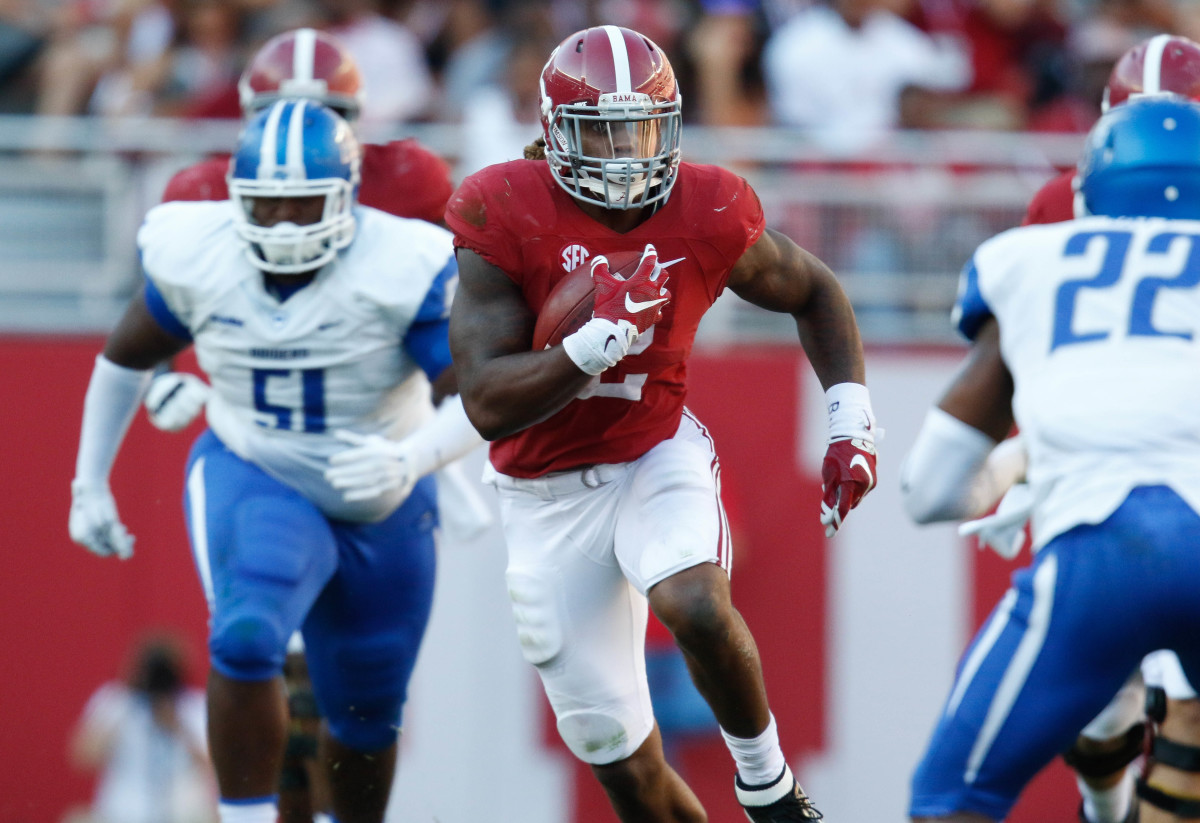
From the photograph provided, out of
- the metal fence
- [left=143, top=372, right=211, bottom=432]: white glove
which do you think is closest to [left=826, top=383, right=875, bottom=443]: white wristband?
[left=143, top=372, right=211, bottom=432]: white glove

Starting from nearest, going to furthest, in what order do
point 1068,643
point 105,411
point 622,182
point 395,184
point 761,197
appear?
point 1068,643 → point 622,182 → point 105,411 → point 395,184 → point 761,197

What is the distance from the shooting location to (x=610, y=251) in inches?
136

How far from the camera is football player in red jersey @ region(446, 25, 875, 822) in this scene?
337 centimetres

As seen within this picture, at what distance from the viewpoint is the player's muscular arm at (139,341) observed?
4422 mm

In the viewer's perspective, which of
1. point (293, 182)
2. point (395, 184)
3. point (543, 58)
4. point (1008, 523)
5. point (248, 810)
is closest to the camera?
point (1008, 523)

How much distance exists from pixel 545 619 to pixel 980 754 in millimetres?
1049

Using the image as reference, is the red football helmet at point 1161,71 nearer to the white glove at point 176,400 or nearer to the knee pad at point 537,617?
the knee pad at point 537,617

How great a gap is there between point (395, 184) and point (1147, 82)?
2.31m

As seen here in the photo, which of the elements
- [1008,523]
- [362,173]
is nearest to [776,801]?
[1008,523]

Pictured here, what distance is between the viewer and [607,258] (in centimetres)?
338

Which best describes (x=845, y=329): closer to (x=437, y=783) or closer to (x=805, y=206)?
(x=805, y=206)

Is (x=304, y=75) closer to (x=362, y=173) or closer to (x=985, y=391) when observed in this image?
(x=362, y=173)

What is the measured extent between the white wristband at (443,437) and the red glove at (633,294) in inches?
45.9

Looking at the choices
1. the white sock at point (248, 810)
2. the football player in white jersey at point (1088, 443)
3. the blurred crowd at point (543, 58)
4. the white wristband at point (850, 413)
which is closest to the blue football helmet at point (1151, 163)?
the football player in white jersey at point (1088, 443)
